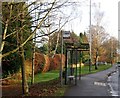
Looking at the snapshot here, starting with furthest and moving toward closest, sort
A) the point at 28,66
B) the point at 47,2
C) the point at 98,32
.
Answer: the point at 98,32 → the point at 28,66 → the point at 47,2

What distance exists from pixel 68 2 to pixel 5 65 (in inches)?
481

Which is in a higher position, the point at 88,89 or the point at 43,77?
the point at 88,89

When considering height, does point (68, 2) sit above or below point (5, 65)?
above

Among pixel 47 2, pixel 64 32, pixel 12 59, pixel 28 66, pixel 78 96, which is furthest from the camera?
pixel 28 66

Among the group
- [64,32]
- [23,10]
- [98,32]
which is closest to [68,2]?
[23,10]

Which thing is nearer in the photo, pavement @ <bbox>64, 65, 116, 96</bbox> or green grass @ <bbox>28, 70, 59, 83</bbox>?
pavement @ <bbox>64, 65, 116, 96</bbox>

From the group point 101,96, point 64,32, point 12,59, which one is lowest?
point 101,96

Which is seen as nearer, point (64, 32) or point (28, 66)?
point (64, 32)

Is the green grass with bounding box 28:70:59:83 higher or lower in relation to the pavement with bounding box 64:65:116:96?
lower

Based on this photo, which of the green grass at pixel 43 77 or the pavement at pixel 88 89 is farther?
the green grass at pixel 43 77

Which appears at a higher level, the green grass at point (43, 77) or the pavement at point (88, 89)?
the pavement at point (88, 89)

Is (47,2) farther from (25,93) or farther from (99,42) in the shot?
(99,42)

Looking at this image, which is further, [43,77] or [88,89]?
[43,77]

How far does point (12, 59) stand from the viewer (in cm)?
2120
